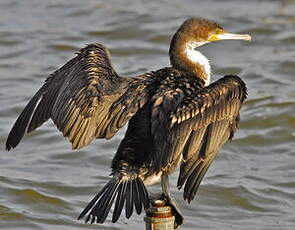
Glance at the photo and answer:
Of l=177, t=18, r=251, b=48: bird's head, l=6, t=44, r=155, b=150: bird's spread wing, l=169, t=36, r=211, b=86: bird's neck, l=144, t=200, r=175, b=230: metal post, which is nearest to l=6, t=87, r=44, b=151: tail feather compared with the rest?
l=6, t=44, r=155, b=150: bird's spread wing

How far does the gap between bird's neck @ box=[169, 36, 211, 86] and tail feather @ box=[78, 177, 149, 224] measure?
118 centimetres

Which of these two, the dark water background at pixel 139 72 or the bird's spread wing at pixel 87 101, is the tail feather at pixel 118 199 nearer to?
the bird's spread wing at pixel 87 101

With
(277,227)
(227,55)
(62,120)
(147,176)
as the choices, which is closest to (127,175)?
(147,176)

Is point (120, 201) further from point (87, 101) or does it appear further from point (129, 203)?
point (87, 101)

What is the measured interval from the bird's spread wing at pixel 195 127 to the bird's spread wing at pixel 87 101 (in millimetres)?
242

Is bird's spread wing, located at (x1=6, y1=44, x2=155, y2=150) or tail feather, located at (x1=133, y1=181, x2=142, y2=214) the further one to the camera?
bird's spread wing, located at (x1=6, y1=44, x2=155, y2=150)

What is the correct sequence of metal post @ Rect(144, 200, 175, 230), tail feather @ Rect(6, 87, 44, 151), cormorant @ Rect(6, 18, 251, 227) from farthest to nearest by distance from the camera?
tail feather @ Rect(6, 87, 44, 151)
cormorant @ Rect(6, 18, 251, 227)
metal post @ Rect(144, 200, 175, 230)

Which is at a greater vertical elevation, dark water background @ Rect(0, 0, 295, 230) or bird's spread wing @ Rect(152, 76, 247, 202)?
bird's spread wing @ Rect(152, 76, 247, 202)

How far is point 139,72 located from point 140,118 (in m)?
5.13

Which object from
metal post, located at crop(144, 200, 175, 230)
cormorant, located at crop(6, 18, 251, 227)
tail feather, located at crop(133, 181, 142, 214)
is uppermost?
cormorant, located at crop(6, 18, 251, 227)

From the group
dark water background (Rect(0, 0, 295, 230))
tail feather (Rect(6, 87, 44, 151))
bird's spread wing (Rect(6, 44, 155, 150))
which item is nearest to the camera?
bird's spread wing (Rect(6, 44, 155, 150))

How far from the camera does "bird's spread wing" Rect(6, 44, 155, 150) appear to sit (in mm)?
6414

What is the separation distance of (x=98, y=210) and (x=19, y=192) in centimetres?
279

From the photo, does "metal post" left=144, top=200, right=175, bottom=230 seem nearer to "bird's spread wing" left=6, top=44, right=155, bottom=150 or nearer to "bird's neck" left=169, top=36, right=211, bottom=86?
"bird's spread wing" left=6, top=44, right=155, bottom=150
